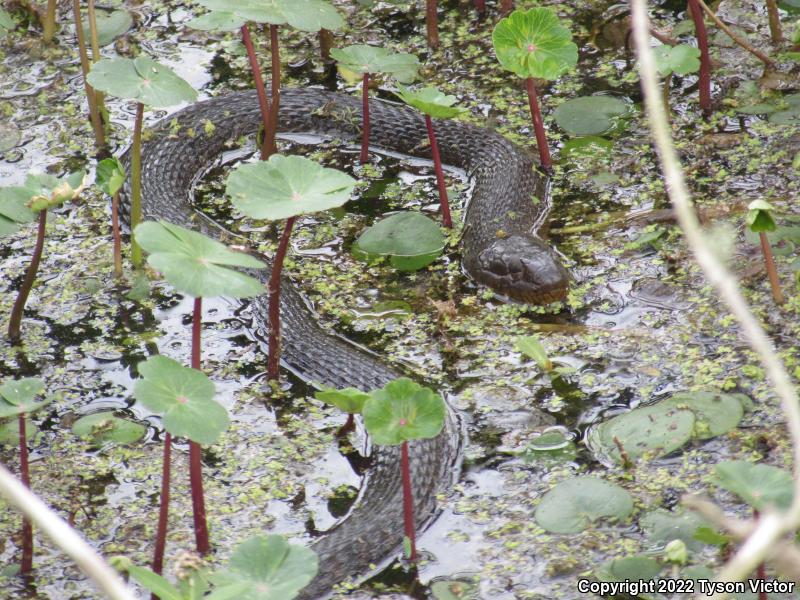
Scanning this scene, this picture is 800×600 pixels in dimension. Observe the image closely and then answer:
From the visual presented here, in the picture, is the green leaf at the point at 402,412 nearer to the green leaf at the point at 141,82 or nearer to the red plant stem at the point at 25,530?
the red plant stem at the point at 25,530

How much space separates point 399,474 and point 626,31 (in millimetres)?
3560

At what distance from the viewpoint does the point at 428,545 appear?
3.19 metres

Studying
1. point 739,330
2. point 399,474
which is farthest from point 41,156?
point 739,330

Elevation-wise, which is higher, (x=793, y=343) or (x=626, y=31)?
(x=626, y=31)

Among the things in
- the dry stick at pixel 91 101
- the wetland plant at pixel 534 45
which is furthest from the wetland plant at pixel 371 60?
the dry stick at pixel 91 101

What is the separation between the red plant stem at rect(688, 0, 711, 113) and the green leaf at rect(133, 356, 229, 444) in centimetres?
328

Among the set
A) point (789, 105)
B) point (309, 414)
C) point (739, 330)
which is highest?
point (789, 105)

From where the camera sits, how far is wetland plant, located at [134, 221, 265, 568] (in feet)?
8.98

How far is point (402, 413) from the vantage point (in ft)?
9.62

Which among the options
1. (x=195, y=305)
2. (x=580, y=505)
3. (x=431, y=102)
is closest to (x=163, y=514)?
(x=195, y=305)

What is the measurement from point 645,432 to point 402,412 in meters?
0.99

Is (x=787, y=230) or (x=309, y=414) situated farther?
(x=787, y=230)

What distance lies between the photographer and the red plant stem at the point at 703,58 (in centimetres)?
495

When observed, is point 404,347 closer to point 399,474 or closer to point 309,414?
point 309,414
